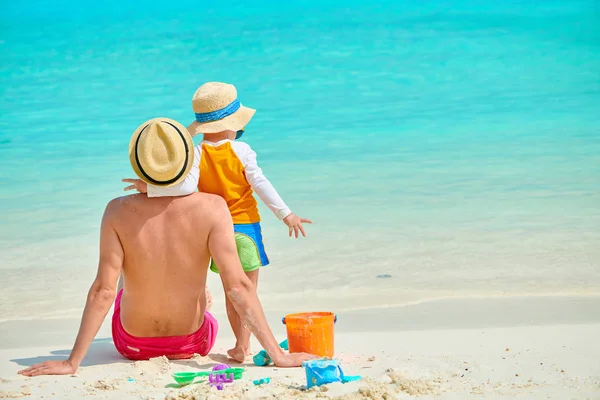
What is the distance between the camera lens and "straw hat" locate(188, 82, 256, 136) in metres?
4.05

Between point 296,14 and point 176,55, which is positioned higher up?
point 296,14

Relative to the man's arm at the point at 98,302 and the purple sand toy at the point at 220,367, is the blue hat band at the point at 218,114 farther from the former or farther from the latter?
the purple sand toy at the point at 220,367

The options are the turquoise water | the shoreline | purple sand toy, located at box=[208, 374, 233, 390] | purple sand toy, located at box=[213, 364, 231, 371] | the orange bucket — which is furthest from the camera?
the turquoise water

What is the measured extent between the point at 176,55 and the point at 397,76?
5345 millimetres

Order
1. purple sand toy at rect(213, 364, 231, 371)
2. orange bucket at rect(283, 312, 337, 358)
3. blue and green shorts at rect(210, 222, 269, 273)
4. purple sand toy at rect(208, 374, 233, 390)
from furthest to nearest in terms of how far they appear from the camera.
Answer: blue and green shorts at rect(210, 222, 269, 273)
orange bucket at rect(283, 312, 337, 358)
purple sand toy at rect(213, 364, 231, 371)
purple sand toy at rect(208, 374, 233, 390)

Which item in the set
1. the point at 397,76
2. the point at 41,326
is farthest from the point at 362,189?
the point at 397,76

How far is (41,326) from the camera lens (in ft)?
16.0

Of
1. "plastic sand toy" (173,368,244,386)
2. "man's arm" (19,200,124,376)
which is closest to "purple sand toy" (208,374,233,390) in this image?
"plastic sand toy" (173,368,244,386)

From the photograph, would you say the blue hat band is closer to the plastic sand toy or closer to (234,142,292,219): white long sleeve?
(234,142,292,219): white long sleeve

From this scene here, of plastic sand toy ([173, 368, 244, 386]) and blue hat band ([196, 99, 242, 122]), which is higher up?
blue hat band ([196, 99, 242, 122])

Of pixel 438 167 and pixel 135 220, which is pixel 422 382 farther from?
pixel 438 167

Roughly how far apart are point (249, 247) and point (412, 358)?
0.85m

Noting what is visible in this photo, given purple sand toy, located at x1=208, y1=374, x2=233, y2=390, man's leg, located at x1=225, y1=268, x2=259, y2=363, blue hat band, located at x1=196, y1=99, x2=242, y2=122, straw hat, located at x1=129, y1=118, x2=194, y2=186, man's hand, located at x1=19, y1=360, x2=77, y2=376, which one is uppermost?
blue hat band, located at x1=196, y1=99, x2=242, y2=122

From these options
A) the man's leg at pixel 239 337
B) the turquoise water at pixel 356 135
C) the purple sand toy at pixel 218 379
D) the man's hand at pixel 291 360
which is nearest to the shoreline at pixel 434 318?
the turquoise water at pixel 356 135
